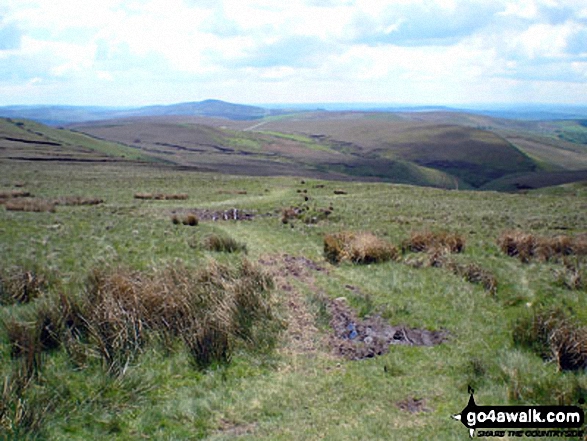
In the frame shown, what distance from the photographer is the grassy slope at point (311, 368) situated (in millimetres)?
6492

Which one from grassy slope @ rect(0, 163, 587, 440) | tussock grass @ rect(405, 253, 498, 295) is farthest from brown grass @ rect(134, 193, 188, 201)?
tussock grass @ rect(405, 253, 498, 295)

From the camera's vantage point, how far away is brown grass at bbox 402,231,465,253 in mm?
15938

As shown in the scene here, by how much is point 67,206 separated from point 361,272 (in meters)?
19.5

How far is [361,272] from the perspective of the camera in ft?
46.0

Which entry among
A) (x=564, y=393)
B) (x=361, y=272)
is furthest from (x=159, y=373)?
(x=361, y=272)

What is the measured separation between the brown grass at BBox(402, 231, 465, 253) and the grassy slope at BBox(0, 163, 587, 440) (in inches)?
22.4

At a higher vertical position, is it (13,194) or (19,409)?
(19,409)

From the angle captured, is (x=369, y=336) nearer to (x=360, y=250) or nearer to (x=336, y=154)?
(x=360, y=250)

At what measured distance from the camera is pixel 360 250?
49.6ft

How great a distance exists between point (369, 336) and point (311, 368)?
1.83 meters

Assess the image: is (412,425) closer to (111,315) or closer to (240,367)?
(240,367)

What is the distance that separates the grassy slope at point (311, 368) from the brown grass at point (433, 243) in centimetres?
57

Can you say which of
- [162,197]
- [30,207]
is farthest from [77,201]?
[162,197]

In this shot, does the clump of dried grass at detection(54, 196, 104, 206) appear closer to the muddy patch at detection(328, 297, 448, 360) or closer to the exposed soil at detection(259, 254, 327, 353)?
the exposed soil at detection(259, 254, 327, 353)
